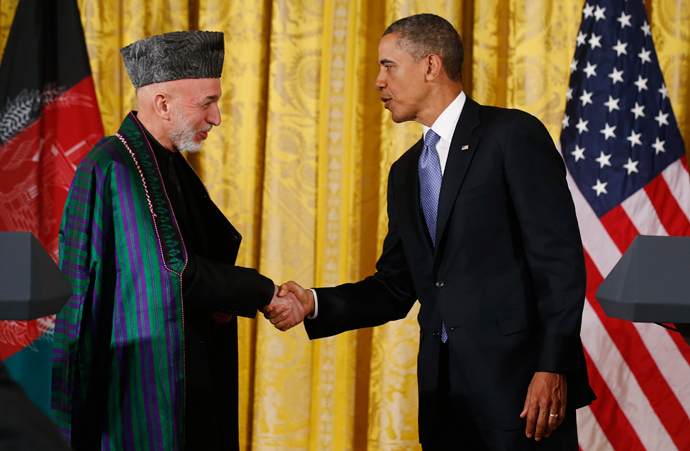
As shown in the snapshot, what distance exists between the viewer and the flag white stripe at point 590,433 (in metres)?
3.25

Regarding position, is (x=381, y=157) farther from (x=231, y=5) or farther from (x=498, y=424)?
(x=498, y=424)

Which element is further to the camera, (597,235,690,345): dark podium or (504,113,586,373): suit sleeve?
(504,113,586,373): suit sleeve

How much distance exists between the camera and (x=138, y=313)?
6.50 feet

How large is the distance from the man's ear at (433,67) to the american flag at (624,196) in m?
1.11

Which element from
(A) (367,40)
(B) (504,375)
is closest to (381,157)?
(A) (367,40)

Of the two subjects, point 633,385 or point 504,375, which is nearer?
point 504,375

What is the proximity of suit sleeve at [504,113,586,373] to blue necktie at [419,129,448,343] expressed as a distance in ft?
0.82

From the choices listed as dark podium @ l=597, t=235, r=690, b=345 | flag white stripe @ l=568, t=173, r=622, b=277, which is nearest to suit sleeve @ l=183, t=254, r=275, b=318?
dark podium @ l=597, t=235, r=690, b=345

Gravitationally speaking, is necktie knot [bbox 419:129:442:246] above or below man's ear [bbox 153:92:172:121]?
below

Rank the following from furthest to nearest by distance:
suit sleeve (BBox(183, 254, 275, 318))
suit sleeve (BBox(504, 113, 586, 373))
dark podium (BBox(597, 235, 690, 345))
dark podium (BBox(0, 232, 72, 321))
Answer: suit sleeve (BBox(183, 254, 275, 318)) < suit sleeve (BBox(504, 113, 586, 373)) < dark podium (BBox(0, 232, 72, 321)) < dark podium (BBox(597, 235, 690, 345))

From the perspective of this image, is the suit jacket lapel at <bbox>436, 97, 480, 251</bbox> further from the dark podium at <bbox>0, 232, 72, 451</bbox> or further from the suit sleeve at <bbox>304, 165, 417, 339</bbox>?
the dark podium at <bbox>0, 232, 72, 451</bbox>

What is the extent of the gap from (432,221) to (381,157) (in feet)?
3.82

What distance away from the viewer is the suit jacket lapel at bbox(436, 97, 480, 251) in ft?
7.00

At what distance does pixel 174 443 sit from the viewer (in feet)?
6.55
